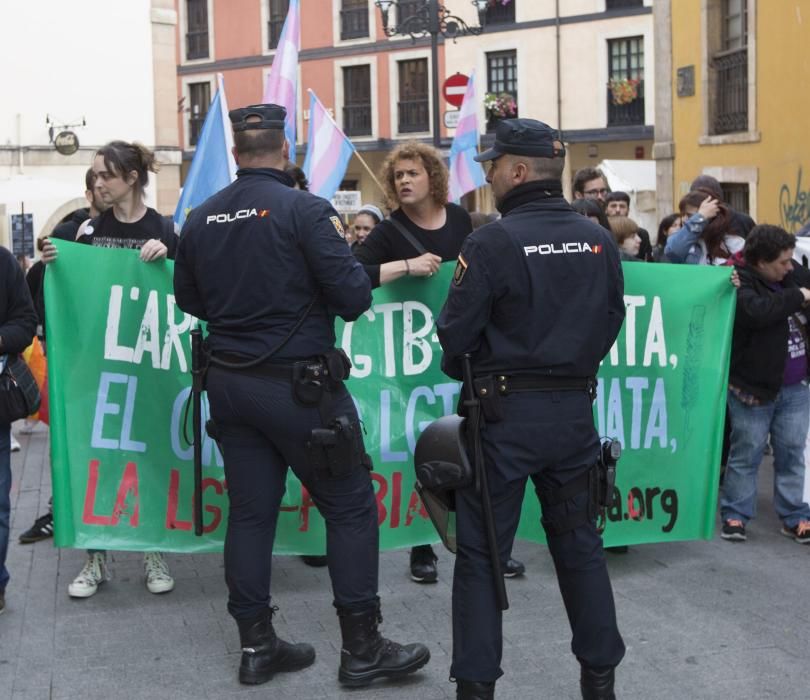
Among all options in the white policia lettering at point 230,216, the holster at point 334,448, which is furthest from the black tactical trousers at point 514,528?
the white policia lettering at point 230,216

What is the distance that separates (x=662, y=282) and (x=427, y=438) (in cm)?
211

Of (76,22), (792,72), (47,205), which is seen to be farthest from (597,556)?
(76,22)

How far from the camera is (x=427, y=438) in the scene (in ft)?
14.2

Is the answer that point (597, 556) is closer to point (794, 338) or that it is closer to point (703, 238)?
point (794, 338)

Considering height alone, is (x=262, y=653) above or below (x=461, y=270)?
below

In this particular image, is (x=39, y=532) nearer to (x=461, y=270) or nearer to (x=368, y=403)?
(x=368, y=403)

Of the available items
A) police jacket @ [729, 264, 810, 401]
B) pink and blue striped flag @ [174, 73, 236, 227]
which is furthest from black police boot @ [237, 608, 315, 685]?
pink and blue striped flag @ [174, 73, 236, 227]

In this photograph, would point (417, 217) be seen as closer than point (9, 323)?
No

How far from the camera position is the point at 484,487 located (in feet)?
13.5

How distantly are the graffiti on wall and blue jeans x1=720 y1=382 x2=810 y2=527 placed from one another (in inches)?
247

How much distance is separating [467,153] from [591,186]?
19.6 feet

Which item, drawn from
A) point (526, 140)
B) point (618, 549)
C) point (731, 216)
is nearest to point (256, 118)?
point (526, 140)

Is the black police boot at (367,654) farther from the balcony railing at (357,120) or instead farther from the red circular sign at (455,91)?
the balcony railing at (357,120)

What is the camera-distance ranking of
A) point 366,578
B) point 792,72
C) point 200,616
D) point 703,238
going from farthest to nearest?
point 792,72
point 703,238
point 200,616
point 366,578
